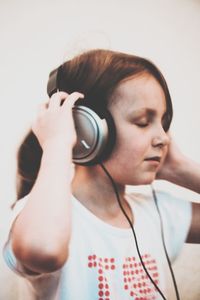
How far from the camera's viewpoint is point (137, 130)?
683 mm

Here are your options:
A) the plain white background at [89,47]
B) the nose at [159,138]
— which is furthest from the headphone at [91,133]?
the plain white background at [89,47]

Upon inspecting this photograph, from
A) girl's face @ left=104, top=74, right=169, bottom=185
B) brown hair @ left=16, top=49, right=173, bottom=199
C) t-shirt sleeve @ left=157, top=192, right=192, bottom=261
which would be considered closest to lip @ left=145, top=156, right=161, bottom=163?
girl's face @ left=104, top=74, right=169, bottom=185

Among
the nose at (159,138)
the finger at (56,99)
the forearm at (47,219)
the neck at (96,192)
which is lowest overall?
the neck at (96,192)

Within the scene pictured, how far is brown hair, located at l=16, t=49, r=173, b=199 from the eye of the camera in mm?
671

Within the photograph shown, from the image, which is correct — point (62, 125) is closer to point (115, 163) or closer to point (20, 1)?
point (115, 163)

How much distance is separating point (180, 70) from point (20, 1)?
0.48 meters

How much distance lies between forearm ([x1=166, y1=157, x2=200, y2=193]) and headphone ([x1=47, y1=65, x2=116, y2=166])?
32 centimetres

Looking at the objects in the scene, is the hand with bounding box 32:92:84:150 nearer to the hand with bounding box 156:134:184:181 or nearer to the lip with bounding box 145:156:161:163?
the lip with bounding box 145:156:161:163

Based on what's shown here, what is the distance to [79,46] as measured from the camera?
84 cm

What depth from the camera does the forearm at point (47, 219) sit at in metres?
0.44

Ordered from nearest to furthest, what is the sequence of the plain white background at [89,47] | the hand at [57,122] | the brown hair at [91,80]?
1. the hand at [57,122]
2. the brown hair at [91,80]
3. the plain white background at [89,47]

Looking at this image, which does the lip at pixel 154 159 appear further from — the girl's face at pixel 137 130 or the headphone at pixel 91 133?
the headphone at pixel 91 133

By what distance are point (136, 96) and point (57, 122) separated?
0.20 m

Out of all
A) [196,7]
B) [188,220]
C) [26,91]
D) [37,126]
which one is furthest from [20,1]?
[188,220]
